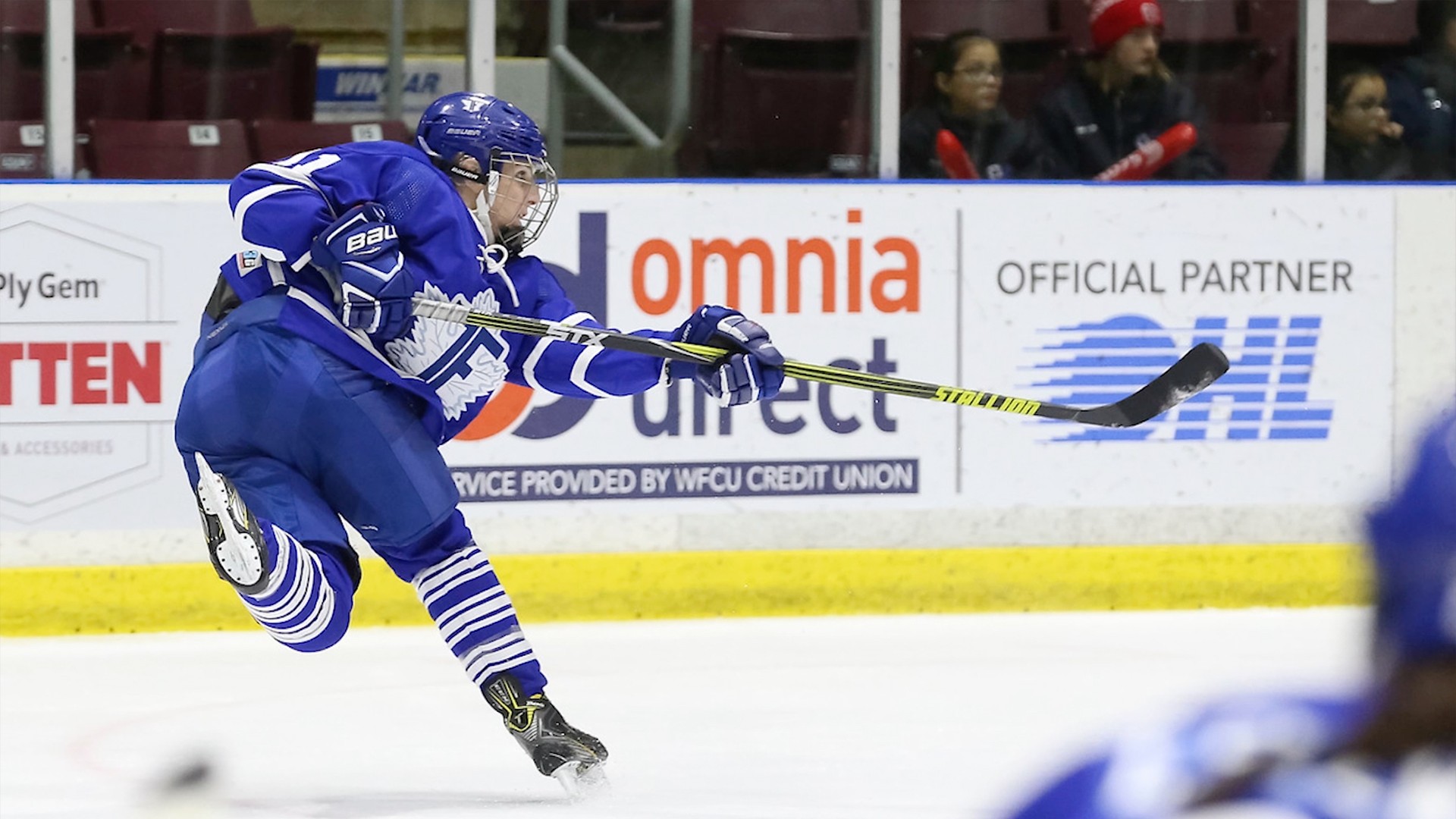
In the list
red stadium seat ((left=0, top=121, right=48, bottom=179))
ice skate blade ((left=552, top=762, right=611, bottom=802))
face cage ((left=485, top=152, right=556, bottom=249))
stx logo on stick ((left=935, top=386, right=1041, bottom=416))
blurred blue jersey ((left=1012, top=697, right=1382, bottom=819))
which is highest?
red stadium seat ((left=0, top=121, right=48, bottom=179))

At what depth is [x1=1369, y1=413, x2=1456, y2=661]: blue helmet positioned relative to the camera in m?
0.83

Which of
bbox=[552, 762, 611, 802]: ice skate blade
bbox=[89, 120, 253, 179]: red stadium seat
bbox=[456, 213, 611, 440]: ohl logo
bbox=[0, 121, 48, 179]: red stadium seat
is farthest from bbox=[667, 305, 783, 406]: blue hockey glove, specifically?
bbox=[0, 121, 48, 179]: red stadium seat

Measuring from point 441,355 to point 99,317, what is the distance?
5.32 ft

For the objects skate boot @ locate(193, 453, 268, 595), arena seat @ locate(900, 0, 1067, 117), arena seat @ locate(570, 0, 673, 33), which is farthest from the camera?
arena seat @ locate(900, 0, 1067, 117)

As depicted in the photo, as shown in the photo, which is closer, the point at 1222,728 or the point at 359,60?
the point at 1222,728

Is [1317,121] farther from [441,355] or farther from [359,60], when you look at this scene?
[441,355]

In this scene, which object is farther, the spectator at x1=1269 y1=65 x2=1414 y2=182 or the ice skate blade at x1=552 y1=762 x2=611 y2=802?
the spectator at x1=1269 y1=65 x2=1414 y2=182

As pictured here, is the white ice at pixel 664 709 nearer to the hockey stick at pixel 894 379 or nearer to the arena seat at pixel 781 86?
the hockey stick at pixel 894 379

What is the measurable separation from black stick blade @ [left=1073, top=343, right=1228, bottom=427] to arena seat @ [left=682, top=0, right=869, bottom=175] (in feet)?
5.40

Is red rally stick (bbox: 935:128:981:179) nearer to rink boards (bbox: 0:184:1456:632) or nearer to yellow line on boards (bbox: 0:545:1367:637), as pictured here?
rink boards (bbox: 0:184:1456:632)

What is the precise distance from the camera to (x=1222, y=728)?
85 cm

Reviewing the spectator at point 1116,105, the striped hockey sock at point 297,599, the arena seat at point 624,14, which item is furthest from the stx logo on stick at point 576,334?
the spectator at point 1116,105

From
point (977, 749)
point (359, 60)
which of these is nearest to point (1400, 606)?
point (977, 749)

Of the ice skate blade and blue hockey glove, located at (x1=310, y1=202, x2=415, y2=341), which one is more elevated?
blue hockey glove, located at (x1=310, y1=202, x2=415, y2=341)
